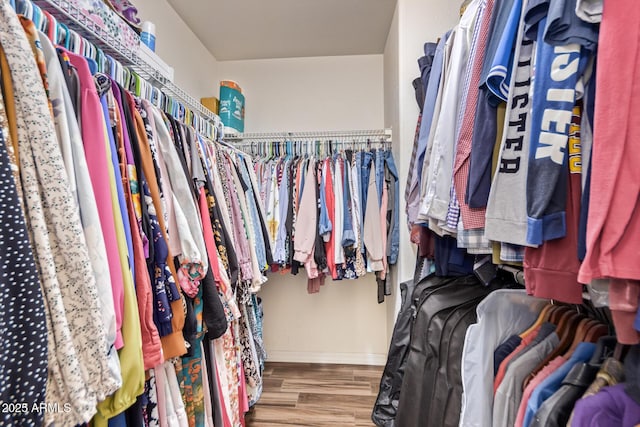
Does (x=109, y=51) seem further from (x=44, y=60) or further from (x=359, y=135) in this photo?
(x=359, y=135)

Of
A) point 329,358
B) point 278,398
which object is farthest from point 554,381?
point 329,358

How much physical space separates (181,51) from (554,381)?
243 cm

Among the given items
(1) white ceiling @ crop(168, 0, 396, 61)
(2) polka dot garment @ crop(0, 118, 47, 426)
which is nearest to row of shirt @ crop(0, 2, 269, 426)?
(2) polka dot garment @ crop(0, 118, 47, 426)

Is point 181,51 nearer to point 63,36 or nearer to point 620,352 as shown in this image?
point 63,36

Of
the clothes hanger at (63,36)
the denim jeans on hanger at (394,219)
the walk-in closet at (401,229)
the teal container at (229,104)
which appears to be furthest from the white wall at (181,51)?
the denim jeans on hanger at (394,219)

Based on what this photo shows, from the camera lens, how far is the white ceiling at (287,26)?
2004 millimetres

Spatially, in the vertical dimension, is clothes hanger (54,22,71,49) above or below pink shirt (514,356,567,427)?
above

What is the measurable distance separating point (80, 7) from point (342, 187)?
144 cm

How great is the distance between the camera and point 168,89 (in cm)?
135

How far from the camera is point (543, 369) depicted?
72cm

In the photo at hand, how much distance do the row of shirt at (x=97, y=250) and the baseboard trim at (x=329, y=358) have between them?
1457mm

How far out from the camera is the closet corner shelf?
83cm

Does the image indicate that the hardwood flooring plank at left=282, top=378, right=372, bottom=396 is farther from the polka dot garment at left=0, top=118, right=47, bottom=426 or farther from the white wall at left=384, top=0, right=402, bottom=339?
the polka dot garment at left=0, top=118, right=47, bottom=426

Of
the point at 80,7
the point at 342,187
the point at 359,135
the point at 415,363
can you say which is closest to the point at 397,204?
the point at 342,187
